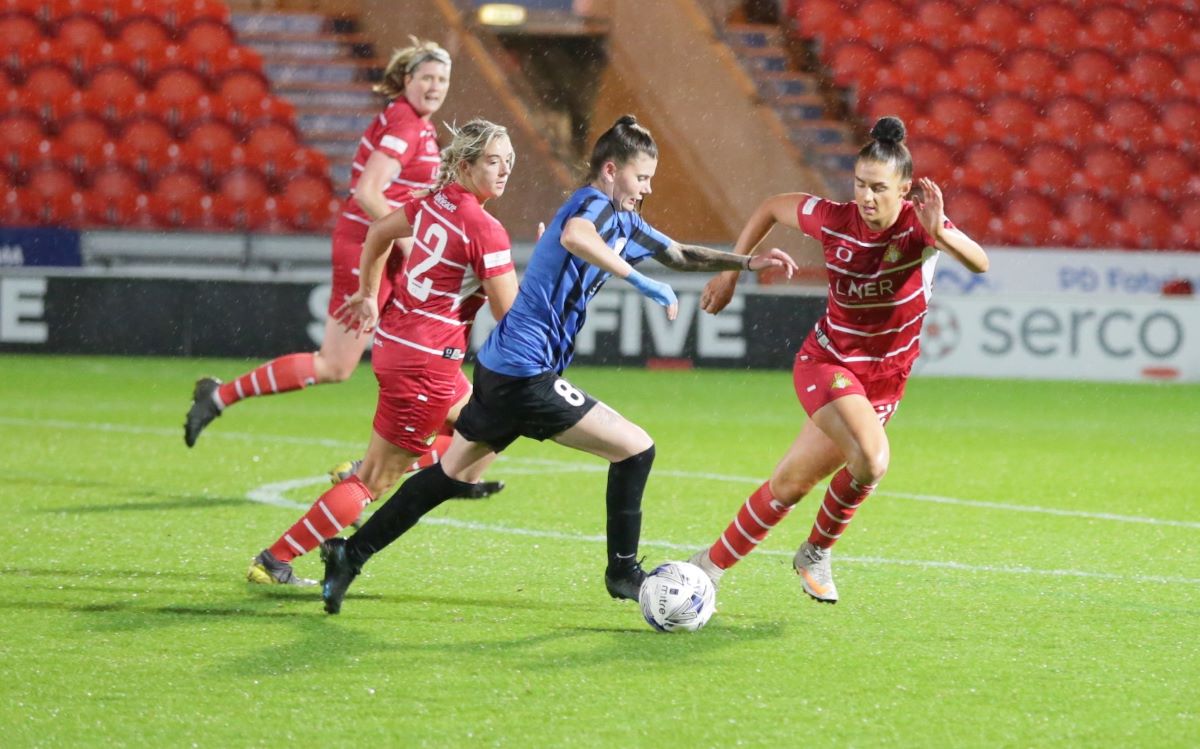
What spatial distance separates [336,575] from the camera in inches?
207

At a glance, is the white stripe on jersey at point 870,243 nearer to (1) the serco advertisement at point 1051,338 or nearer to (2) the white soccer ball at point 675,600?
(2) the white soccer ball at point 675,600

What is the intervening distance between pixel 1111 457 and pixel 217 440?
5.44 m

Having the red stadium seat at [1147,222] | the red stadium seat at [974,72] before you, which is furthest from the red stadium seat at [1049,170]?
the red stadium seat at [974,72]

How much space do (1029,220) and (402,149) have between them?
12.6 meters

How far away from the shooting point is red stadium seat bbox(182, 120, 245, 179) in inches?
680

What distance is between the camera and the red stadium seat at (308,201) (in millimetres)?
17062

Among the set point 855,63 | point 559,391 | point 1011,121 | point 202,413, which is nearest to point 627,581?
point 559,391

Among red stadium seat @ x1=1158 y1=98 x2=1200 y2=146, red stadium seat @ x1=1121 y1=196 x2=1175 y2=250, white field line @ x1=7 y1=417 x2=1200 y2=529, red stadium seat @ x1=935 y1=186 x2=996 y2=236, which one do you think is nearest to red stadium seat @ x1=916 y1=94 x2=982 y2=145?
red stadium seat @ x1=935 y1=186 x2=996 y2=236

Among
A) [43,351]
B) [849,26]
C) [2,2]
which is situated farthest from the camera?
[849,26]

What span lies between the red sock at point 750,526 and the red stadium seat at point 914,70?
48.3ft

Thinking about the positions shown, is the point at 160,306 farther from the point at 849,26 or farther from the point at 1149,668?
the point at 1149,668

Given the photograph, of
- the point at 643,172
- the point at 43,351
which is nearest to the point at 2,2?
the point at 43,351

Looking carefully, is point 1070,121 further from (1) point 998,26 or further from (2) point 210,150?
(2) point 210,150

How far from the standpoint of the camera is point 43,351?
14.5m
